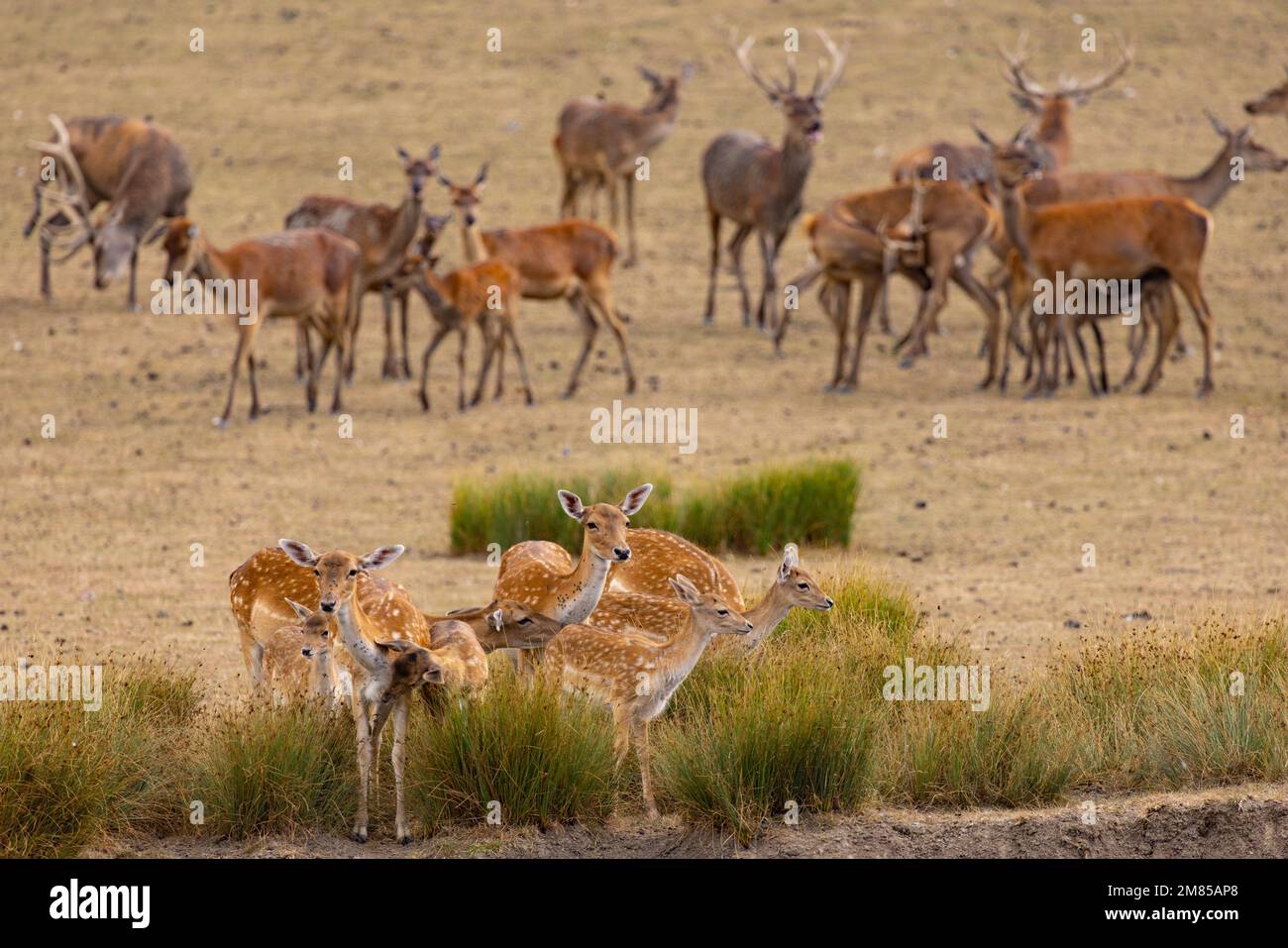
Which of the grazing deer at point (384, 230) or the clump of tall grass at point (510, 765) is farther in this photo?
the grazing deer at point (384, 230)

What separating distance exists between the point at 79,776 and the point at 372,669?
1.16m

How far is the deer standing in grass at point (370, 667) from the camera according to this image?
6.82 m

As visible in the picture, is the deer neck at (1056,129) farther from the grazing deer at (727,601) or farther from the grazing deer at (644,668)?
the grazing deer at (644,668)

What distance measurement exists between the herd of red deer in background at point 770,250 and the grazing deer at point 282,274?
2cm

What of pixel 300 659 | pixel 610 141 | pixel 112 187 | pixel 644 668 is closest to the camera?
pixel 644 668

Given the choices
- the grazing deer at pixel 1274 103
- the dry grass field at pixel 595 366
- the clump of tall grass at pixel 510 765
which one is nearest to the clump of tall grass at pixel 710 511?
the dry grass field at pixel 595 366

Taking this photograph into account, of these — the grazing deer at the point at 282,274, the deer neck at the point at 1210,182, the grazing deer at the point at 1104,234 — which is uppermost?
the deer neck at the point at 1210,182

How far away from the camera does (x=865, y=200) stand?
1884cm

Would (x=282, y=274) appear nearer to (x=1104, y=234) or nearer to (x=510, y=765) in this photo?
(x=1104, y=234)

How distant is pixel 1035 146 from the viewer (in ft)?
73.7

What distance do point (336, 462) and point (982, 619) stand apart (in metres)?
6.60

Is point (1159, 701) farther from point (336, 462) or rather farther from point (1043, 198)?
point (1043, 198)

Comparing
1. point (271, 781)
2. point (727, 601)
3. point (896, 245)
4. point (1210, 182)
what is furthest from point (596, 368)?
point (271, 781)
